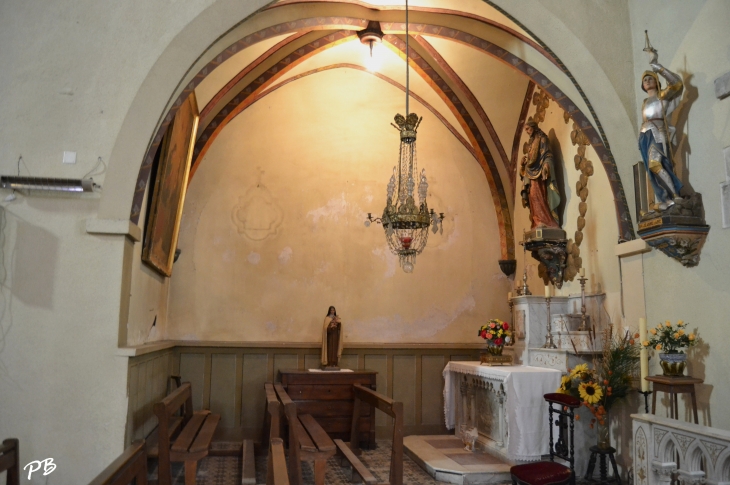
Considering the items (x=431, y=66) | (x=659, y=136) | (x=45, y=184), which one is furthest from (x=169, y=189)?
(x=659, y=136)

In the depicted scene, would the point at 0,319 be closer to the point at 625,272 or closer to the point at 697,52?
the point at 625,272

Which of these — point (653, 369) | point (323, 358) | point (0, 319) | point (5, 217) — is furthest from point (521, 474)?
point (5, 217)

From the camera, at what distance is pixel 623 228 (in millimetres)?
6078

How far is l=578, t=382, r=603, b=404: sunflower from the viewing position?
18.2 ft

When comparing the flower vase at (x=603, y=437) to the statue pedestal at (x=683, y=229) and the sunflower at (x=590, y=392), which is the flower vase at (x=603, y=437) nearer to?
the sunflower at (x=590, y=392)

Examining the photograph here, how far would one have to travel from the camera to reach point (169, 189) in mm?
6629

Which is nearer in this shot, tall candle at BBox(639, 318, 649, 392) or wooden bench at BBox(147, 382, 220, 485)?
wooden bench at BBox(147, 382, 220, 485)

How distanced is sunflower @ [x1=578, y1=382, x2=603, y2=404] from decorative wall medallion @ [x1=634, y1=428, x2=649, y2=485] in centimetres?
150

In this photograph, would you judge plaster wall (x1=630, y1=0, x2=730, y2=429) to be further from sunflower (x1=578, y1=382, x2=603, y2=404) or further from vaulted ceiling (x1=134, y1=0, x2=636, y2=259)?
vaulted ceiling (x1=134, y1=0, x2=636, y2=259)

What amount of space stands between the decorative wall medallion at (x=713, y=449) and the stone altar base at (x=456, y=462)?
303 cm

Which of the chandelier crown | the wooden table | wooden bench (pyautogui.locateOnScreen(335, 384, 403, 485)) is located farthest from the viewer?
the wooden table

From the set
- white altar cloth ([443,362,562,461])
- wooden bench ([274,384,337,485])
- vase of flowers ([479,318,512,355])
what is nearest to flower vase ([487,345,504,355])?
vase of flowers ([479,318,512,355])

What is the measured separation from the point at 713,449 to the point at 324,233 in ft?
20.6

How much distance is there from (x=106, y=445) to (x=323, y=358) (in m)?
3.51
